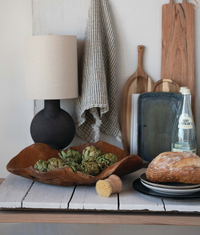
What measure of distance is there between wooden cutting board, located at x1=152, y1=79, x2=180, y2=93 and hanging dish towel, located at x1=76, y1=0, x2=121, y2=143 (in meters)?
0.20

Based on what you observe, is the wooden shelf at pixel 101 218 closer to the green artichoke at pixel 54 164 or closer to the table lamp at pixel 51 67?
the green artichoke at pixel 54 164

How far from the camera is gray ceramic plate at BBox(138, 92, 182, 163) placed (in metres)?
1.28

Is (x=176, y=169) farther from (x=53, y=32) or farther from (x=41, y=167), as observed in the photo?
(x=53, y=32)

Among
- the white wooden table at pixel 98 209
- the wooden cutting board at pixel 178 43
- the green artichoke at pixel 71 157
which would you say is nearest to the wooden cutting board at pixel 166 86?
the wooden cutting board at pixel 178 43

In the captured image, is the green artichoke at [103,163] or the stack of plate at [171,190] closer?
the stack of plate at [171,190]

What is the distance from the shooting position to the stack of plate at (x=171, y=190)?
0.79 m

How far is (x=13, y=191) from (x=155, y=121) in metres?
0.70

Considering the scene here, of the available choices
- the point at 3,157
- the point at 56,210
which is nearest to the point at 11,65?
the point at 3,157

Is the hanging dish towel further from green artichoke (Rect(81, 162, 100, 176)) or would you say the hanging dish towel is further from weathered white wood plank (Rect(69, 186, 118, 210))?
weathered white wood plank (Rect(69, 186, 118, 210))

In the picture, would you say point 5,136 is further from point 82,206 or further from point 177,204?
point 177,204

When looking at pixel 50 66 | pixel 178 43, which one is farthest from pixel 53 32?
pixel 178 43

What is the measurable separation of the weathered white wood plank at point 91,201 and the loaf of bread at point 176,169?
0.15m

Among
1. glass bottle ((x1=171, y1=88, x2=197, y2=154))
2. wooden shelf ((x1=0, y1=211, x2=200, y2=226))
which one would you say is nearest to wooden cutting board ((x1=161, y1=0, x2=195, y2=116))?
glass bottle ((x1=171, y1=88, x2=197, y2=154))

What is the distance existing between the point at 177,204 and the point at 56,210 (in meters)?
0.36
